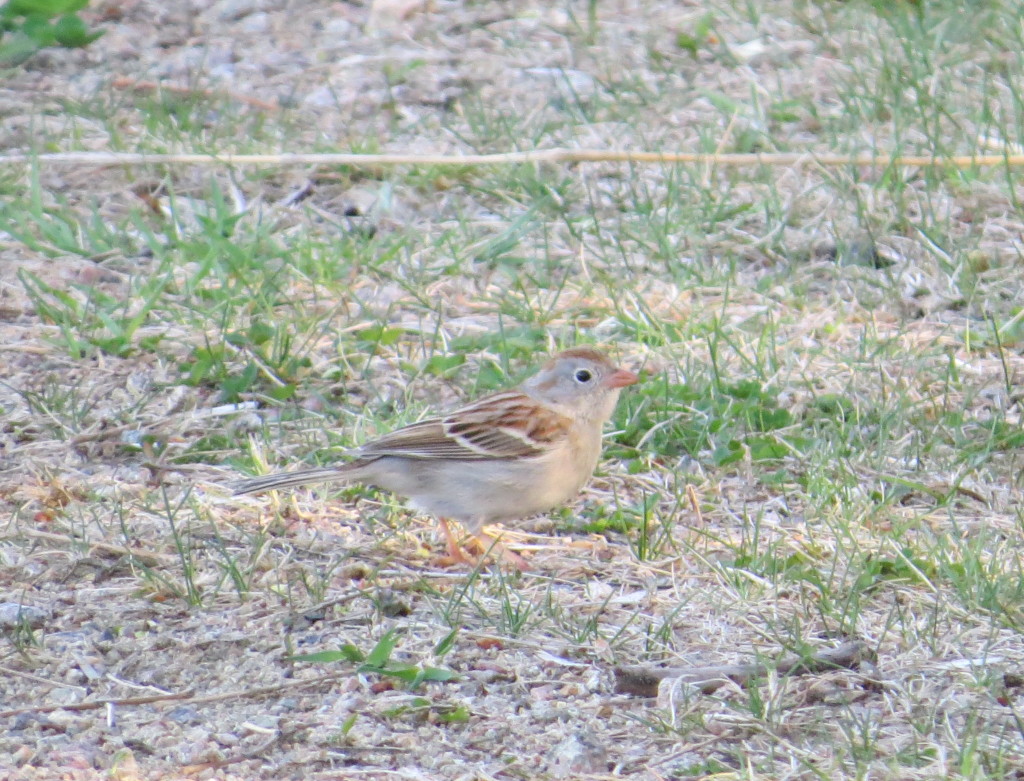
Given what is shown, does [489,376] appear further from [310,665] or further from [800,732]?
[800,732]

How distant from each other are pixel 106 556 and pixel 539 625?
144 cm

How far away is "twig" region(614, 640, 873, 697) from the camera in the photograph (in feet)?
13.6

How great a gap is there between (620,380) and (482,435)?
1.80 ft

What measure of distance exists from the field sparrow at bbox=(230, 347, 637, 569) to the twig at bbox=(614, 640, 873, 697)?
88 centimetres

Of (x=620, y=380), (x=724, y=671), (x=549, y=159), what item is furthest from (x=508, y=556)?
(x=549, y=159)

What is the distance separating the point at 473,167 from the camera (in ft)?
26.1

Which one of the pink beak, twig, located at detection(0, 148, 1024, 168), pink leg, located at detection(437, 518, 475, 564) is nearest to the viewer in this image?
pink leg, located at detection(437, 518, 475, 564)

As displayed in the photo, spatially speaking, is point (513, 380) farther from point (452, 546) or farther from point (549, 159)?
point (549, 159)

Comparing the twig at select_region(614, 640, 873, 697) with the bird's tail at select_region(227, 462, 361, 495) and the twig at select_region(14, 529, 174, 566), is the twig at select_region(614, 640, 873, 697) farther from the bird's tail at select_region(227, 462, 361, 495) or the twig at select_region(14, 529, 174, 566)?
the twig at select_region(14, 529, 174, 566)

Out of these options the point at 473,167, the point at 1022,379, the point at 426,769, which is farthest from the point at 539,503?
the point at 473,167

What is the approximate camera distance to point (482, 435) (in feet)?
17.5

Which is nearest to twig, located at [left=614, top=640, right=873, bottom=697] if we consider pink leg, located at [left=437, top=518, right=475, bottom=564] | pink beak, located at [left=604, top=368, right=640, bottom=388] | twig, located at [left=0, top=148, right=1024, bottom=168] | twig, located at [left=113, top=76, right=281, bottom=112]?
pink leg, located at [left=437, top=518, right=475, bottom=564]

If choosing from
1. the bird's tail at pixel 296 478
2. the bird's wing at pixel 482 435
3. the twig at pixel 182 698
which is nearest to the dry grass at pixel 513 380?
the twig at pixel 182 698

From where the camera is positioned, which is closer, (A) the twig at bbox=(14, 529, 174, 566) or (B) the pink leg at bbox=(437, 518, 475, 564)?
(A) the twig at bbox=(14, 529, 174, 566)
